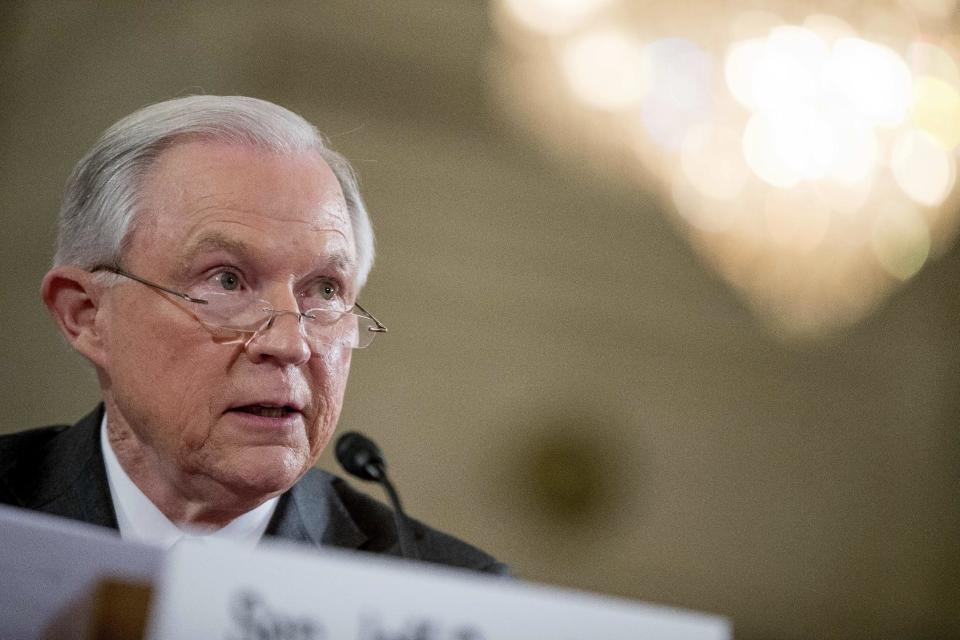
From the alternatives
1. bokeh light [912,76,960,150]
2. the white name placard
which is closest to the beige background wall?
bokeh light [912,76,960,150]

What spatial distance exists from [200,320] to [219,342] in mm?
53

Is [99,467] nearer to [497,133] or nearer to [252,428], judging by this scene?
[252,428]

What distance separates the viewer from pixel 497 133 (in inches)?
185

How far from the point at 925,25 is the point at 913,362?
2.06 m

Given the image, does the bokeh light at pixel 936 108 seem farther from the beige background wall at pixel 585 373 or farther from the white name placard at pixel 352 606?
the white name placard at pixel 352 606

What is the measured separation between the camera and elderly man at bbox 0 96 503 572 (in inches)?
68.8

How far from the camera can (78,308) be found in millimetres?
1881

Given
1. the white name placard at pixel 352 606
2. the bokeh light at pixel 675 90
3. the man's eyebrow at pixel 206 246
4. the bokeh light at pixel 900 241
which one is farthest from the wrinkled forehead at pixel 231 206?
the bokeh light at pixel 900 241

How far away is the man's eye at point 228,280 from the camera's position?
1.79 meters

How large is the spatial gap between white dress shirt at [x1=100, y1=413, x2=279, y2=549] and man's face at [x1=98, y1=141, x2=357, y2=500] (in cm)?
3

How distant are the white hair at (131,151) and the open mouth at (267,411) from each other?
1.19 feet

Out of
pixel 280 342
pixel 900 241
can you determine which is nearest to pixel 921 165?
pixel 900 241

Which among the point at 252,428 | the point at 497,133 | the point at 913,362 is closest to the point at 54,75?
the point at 252,428

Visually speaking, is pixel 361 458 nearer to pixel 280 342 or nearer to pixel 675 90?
pixel 280 342
